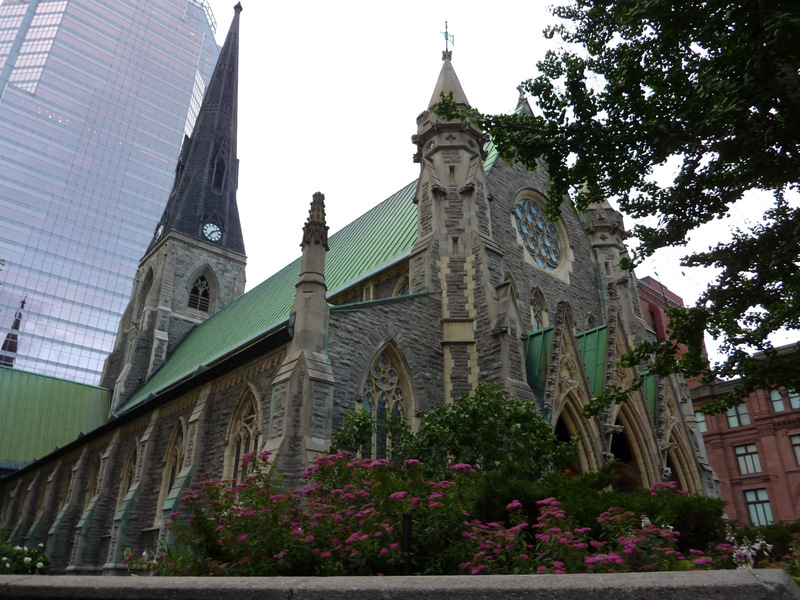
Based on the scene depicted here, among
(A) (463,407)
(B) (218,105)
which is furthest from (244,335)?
(B) (218,105)

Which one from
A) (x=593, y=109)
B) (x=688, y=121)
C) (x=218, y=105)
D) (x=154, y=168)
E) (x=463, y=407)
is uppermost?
(x=154, y=168)

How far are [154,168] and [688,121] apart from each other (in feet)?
268

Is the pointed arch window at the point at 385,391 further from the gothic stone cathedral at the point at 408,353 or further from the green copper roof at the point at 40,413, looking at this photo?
the green copper roof at the point at 40,413

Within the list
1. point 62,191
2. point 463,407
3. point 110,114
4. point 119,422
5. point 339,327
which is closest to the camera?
point 463,407

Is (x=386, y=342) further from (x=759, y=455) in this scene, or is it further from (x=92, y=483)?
(x=759, y=455)

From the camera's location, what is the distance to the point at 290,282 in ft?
90.7

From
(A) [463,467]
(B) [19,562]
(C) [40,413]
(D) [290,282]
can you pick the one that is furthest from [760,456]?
(C) [40,413]

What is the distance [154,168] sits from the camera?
81250mm

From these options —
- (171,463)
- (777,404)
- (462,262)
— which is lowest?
(171,463)

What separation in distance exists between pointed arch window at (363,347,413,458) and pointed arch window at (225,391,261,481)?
3.31 meters

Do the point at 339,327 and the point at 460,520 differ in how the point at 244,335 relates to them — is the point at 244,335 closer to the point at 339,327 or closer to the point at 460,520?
the point at 339,327

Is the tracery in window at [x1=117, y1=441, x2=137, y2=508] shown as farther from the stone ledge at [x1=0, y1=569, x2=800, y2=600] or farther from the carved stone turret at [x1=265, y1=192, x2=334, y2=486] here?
the stone ledge at [x1=0, y1=569, x2=800, y2=600]

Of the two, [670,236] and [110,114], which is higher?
[110,114]

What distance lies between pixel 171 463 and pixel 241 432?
210 inches
